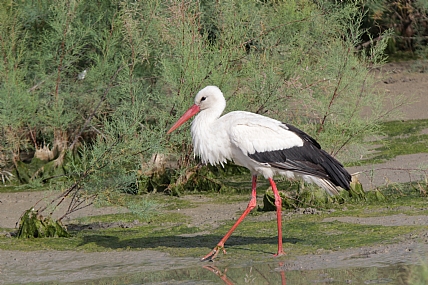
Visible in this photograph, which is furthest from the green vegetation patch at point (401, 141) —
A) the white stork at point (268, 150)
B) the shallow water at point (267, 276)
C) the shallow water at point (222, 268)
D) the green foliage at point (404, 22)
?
the shallow water at point (267, 276)

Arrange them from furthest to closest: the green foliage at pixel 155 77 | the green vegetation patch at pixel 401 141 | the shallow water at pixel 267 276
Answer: the green vegetation patch at pixel 401 141 → the green foliage at pixel 155 77 → the shallow water at pixel 267 276

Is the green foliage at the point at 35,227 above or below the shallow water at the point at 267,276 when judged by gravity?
above

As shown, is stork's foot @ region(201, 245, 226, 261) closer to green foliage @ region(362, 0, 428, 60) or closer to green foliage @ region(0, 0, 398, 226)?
green foliage @ region(0, 0, 398, 226)

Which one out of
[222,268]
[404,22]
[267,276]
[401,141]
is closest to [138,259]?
[222,268]

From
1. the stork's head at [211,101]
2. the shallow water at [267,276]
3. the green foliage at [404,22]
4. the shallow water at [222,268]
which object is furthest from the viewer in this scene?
the green foliage at [404,22]

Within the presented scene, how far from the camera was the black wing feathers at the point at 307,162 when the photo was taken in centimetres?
744

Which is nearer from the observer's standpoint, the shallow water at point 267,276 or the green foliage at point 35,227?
the shallow water at point 267,276

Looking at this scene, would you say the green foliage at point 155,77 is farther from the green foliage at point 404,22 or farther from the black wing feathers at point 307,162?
the green foliage at point 404,22

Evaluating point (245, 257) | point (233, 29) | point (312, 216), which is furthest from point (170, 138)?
point (245, 257)

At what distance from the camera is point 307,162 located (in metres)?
7.49

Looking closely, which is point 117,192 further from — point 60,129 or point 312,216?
Answer: point 60,129

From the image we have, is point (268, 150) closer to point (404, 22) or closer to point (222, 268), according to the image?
point (222, 268)

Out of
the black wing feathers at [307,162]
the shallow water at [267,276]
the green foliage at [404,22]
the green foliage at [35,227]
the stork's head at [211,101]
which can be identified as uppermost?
the green foliage at [404,22]

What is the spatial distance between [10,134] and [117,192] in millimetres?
3301
